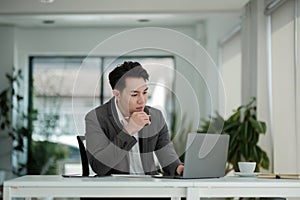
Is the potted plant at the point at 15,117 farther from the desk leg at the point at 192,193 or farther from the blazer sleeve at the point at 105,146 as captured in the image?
the desk leg at the point at 192,193

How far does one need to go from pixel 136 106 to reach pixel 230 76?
5238 mm

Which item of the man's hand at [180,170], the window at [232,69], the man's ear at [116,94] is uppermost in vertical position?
the window at [232,69]

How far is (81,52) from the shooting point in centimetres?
918

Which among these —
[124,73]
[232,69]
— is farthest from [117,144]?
[232,69]

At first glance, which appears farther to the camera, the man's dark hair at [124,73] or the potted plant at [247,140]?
the potted plant at [247,140]

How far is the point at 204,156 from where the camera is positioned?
116 inches

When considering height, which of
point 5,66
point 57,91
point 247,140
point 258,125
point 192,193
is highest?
point 5,66

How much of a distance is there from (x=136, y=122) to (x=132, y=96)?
13 centimetres

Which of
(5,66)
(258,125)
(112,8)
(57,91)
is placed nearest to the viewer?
(258,125)

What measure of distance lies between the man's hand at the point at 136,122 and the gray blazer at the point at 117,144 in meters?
0.03

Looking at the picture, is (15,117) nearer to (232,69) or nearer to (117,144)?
(232,69)

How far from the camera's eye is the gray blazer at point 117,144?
2961mm

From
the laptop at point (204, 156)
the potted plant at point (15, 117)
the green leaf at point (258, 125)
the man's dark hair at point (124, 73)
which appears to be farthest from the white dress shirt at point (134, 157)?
the potted plant at point (15, 117)

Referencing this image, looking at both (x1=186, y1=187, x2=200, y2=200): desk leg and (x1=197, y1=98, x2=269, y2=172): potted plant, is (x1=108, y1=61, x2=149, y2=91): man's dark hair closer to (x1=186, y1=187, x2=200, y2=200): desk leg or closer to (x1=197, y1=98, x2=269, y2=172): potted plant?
(x1=186, y1=187, x2=200, y2=200): desk leg
